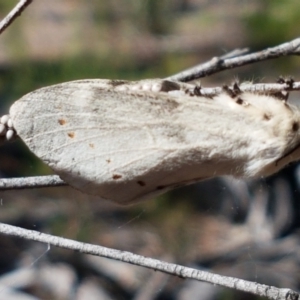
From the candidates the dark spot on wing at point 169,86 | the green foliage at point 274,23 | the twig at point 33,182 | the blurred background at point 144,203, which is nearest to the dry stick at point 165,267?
the twig at point 33,182

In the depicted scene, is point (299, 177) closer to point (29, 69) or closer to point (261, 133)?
point (261, 133)

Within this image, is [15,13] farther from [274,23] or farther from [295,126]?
[274,23]

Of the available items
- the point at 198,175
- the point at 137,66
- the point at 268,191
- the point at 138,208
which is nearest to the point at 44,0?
the point at 137,66

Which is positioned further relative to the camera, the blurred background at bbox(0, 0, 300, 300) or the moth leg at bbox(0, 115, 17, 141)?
the blurred background at bbox(0, 0, 300, 300)

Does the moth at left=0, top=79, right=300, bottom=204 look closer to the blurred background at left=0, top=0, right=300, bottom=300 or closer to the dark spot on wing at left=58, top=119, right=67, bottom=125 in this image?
the dark spot on wing at left=58, top=119, right=67, bottom=125

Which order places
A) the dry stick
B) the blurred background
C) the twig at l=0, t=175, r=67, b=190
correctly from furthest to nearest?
the blurred background, the twig at l=0, t=175, r=67, b=190, the dry stick

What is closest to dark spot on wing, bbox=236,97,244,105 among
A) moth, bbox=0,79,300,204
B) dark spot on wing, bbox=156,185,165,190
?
moth, bbox=0,79,300,204

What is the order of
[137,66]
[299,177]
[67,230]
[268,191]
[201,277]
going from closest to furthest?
[201,277] < [299,177] < [268,191] < [67,230] < [137,66]

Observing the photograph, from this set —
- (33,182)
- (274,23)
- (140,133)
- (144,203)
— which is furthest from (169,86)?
(274,23)
